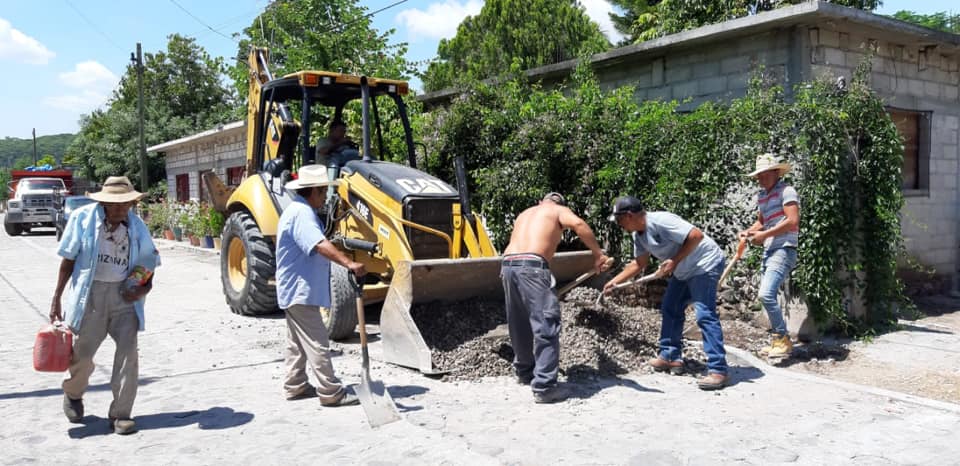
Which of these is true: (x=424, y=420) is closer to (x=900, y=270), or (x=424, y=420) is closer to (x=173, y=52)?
(x=900, y=270)

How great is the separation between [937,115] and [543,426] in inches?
303

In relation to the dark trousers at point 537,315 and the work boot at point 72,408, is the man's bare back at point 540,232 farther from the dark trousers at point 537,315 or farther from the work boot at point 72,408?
the work boot at point 72,408

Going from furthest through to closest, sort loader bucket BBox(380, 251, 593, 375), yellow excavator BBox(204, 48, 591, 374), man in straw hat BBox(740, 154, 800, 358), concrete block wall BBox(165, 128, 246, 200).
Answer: concrete block wall BBox(165, 128, 246, 200) → man in straw hat BBox(740, 154, 800, 358) → yellow excavator BBox(204, 48, 591, 374) → loader bucket BBox(380, 251, 593, 375)

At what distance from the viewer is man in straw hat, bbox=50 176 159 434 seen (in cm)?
451

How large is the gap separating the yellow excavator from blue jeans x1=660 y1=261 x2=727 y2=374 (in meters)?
1.09

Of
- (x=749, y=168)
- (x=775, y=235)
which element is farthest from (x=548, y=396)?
(x=749, y=168)

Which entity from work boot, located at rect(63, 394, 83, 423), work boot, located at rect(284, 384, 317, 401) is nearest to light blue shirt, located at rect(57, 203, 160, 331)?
work boot, located at rect(63, 394, 83, 423)

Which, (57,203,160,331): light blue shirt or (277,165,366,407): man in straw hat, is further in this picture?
(277,165,366,407): man in straw hat

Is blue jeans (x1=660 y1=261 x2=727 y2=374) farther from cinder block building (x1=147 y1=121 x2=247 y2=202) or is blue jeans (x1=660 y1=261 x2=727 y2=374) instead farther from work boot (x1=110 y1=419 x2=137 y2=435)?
cinder block building (x1=147 y1=121 x2=247 y2=202)

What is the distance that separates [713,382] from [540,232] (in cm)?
171

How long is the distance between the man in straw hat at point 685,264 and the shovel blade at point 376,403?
1.96 meters

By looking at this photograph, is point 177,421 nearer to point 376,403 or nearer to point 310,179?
point 376,403

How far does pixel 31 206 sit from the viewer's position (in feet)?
81.5

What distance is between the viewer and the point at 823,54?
318 inches
